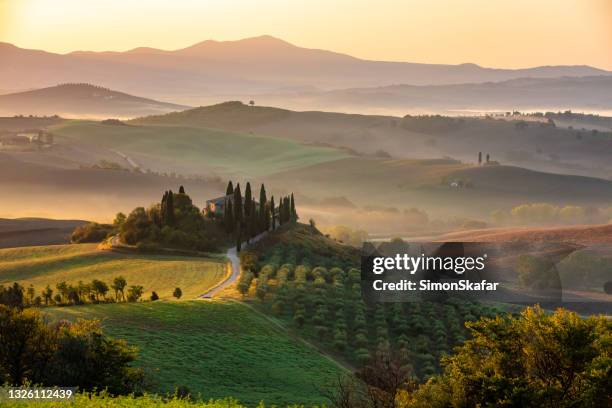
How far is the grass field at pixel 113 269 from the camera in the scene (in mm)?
76875

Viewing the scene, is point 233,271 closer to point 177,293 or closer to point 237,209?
point 177,293

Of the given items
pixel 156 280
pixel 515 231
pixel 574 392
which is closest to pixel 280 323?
pixel 156 280

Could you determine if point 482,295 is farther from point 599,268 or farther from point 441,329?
point 599,268

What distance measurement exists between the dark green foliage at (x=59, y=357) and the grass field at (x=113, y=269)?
3303cm

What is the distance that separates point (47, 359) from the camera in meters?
36.1

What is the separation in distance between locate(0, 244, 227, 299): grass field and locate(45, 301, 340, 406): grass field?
12.5 metres

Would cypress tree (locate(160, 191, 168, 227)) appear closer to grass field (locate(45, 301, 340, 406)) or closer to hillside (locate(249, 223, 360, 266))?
hillside (locate(249, 223, 360, 266))

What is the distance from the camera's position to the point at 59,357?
35.8 metres

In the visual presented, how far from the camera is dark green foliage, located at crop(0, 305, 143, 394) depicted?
35438 mm

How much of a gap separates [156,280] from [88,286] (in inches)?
489

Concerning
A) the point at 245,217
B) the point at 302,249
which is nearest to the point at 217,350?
the point at 302,249

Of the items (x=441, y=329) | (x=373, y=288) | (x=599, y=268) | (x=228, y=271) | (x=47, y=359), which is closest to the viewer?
(x=47, y=359)

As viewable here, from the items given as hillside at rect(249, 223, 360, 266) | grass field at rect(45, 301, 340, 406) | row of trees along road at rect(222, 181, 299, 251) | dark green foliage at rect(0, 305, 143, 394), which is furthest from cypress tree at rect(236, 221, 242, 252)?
dark green foliage at rect(0, 305, 143, 394)

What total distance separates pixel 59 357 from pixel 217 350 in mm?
16707
